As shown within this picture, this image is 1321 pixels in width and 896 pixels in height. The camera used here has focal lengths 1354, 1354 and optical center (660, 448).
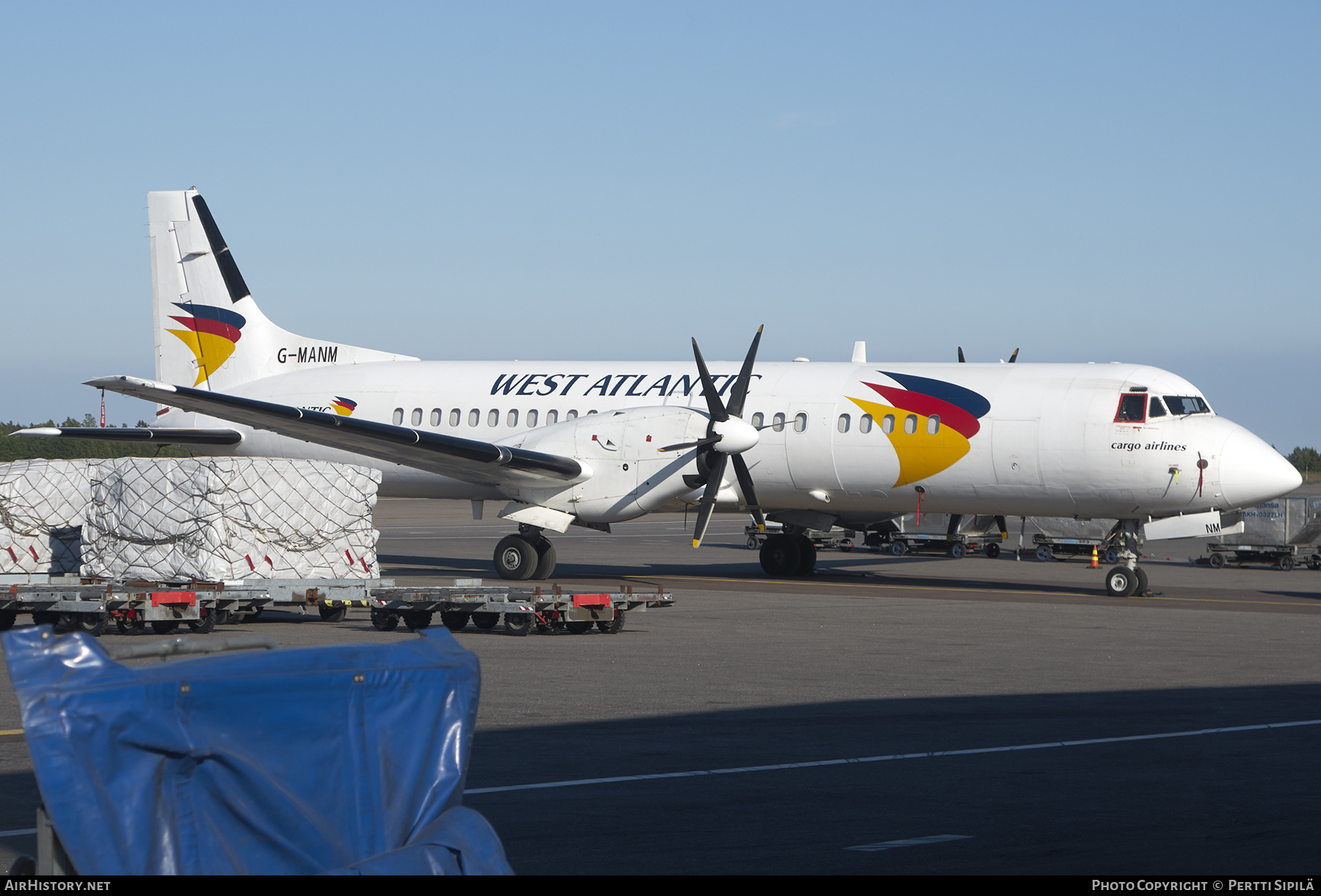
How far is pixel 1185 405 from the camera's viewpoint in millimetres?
19812

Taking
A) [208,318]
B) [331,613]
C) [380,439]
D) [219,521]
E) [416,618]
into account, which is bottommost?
[331,613]

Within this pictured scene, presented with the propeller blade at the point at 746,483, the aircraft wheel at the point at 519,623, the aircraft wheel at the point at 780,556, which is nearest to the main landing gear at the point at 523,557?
the propeller blade at the point at 746,483

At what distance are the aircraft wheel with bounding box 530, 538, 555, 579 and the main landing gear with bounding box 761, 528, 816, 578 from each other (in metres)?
4.45

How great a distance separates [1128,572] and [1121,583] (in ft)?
0.67

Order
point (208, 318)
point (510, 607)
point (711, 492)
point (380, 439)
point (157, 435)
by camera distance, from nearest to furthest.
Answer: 1. point (510, 607)
2. point (380, 439)
3. point (711, 492)
4. point (157, 435)
5. point (208, 318)

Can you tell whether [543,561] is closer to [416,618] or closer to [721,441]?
[721,441]

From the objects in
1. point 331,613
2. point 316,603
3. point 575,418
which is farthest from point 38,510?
point 575,418

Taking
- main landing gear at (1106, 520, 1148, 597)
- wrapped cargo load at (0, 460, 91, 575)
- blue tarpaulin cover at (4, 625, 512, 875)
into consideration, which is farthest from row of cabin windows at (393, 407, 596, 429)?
blue tarpaulin cover at (4, 625, 512, 875)

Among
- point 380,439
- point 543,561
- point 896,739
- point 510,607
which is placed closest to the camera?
point 896,739

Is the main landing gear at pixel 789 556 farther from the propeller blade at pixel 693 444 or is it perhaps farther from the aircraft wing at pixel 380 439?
the aircraft wing at pixel 380 439

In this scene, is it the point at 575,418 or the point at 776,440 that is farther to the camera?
the point at 575,418

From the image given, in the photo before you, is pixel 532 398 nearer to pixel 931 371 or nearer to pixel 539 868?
pixel 931 371

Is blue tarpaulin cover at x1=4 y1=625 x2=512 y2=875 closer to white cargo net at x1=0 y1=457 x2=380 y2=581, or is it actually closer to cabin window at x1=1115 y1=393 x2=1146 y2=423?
white cargo net at x1=0 y1=457 x2=380 y2=581
